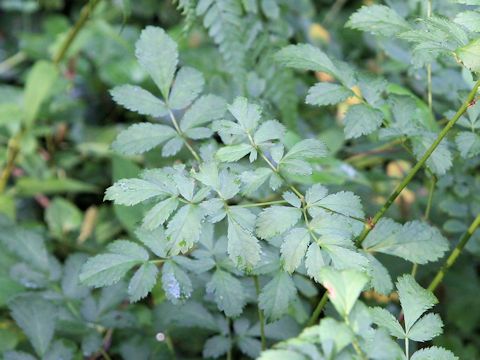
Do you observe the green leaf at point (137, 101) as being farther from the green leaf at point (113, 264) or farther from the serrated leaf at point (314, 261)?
the serrated leaf at point (314, 261)

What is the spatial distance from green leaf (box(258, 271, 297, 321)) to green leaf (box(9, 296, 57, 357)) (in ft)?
1.61

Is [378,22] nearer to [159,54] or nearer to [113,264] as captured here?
[159,54]

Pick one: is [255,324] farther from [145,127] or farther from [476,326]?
[476,326]

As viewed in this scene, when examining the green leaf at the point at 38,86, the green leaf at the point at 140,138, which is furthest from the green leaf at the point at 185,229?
the green leaf at the point at 38,86

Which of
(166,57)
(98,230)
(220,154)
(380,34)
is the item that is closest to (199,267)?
(220,154)

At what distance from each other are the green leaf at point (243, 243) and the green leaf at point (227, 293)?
0.16 metres

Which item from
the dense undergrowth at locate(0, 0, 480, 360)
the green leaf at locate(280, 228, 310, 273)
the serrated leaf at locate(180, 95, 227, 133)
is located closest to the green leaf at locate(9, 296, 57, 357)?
the dense undergrowth at locate(0, 0, 480, 360)

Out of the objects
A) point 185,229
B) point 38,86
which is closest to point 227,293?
point 185,229

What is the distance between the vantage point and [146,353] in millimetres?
1433

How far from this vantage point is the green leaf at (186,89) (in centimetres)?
126

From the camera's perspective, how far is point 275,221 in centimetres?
98

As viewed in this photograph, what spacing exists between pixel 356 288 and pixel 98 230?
1.40m

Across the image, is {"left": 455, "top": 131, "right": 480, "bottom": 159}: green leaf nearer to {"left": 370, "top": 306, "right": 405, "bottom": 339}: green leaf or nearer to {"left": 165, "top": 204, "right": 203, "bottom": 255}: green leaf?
{"left": 370, "top": 306, "right": 405, "bottom": 339}: green leaf

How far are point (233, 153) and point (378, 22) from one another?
14.6 inches
